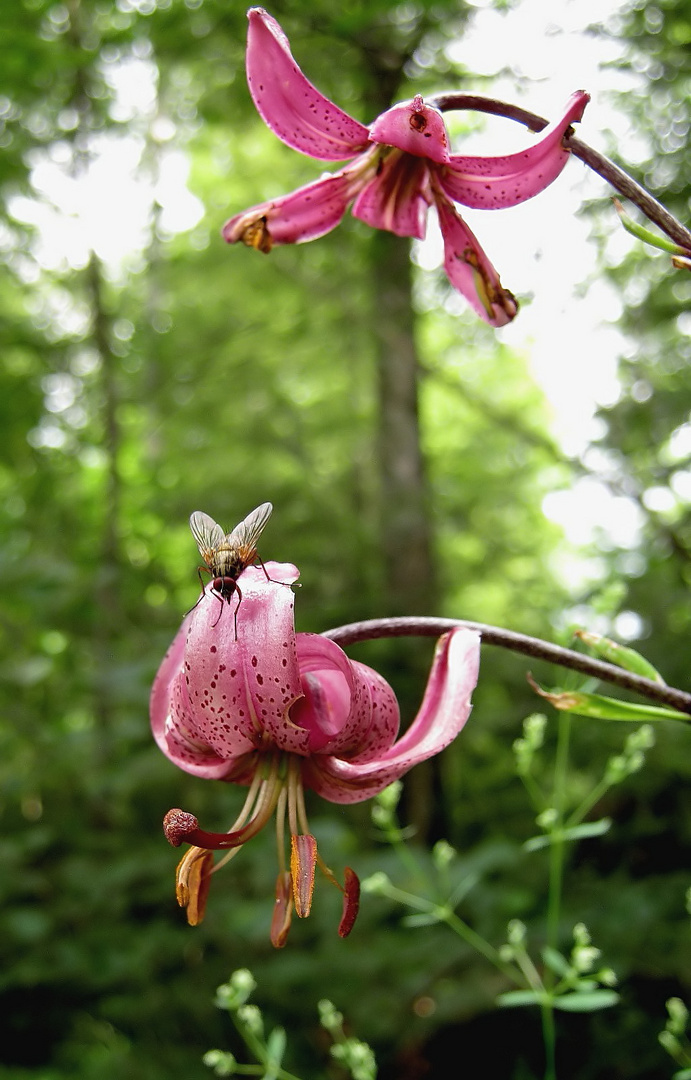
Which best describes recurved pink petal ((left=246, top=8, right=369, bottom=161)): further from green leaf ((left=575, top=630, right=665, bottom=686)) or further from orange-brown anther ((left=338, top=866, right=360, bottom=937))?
orange-brown anther ((left=338, top=866, right=360, bottom=937))

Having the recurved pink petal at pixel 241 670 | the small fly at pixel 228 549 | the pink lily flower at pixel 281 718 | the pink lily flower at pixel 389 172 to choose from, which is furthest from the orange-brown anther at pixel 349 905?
the pink lily flower at pixel 389 172

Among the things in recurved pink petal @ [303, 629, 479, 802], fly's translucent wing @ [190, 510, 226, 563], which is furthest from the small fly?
recurved pink petal @ [303, 629, 479, 802]

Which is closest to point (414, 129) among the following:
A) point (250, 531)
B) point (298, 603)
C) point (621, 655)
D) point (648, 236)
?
point (648, 236)

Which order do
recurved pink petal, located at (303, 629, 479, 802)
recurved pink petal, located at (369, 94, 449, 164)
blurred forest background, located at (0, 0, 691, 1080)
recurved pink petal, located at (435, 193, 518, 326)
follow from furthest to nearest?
blurred forest background, located at (0, 0, 691, 1080) → recurved pink petal, located at (435, 193, 518, 326) → recurved pink petal, located at (369, 94, 449, 164) → recurved pink petal, located at (303, 629, 479, 802)

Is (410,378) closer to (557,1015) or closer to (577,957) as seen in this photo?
(557,1015)

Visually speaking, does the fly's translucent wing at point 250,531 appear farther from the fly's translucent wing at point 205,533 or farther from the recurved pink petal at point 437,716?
the recurved pink petal at point 437,716

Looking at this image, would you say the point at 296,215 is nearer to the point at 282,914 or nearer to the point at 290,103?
the point at 290,103

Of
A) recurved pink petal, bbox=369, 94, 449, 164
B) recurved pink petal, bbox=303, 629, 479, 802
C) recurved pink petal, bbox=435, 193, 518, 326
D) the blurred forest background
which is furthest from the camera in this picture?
the blurred forest background
